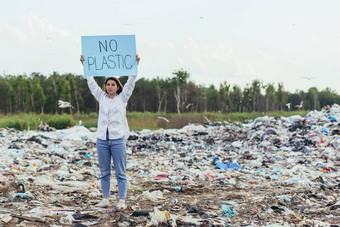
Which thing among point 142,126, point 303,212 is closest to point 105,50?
point 303,212

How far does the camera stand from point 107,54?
3473 mm

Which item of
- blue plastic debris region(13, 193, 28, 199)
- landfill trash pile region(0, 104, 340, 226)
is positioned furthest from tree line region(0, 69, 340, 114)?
blue plastic debris region(13, 193, 28, 199)

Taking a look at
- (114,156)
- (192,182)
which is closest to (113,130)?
(114,156)

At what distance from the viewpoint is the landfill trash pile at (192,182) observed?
10.0 ft

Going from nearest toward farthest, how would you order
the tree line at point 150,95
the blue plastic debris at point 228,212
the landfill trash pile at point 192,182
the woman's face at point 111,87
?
the landfill trash pile at point 192,182
the blue plastic debris at point 228,212
the woman's face at point 111,87
the tree line at point 150,95

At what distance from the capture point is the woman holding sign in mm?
3279

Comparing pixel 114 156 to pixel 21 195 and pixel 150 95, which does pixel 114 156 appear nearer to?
pixel 21 195

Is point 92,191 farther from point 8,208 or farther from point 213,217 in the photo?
point 213,217

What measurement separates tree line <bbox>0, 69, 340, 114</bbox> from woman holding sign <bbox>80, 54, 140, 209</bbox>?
20.9m

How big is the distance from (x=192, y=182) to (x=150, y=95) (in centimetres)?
2840

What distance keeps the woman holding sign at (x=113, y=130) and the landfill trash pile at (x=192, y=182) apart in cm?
32

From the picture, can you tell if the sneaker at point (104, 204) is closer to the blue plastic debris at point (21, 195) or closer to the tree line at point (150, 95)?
the blue plastic debris at point (21, 195)

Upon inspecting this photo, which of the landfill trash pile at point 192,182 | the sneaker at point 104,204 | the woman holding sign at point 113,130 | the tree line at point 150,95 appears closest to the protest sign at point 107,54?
the woman holding sign at point 113,130

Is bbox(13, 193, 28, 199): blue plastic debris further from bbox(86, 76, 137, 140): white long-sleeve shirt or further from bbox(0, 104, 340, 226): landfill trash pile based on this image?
bbox(86, 76, 137, 140): white long-sleeve shirt
